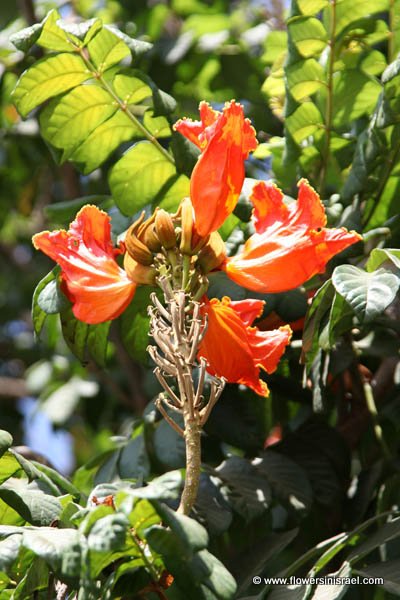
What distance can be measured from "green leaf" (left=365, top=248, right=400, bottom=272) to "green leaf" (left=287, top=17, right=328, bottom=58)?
0.51 metres

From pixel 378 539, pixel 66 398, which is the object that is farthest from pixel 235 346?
pixel 66 398

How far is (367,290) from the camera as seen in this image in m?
1.42

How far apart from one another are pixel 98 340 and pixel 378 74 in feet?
2.71

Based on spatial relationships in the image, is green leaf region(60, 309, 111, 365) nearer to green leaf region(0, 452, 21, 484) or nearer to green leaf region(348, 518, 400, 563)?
green leaf region(0, 452, 21, 484)

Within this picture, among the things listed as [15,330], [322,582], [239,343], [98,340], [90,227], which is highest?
[90,227]

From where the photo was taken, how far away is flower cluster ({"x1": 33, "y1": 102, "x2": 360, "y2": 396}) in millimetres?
1480

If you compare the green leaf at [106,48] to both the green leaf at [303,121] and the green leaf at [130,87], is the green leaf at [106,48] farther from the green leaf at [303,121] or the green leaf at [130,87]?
the green leaf at [303,121]

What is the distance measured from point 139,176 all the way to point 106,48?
9.3 inches

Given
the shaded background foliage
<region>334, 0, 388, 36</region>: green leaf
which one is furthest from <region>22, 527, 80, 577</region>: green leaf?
<region>334, 0, 388, 36</region>: green leaf

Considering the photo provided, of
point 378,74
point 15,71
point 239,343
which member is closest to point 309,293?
point 239,343

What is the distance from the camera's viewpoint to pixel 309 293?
6.12 feet

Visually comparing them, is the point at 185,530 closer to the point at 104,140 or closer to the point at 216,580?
the point at 216,580

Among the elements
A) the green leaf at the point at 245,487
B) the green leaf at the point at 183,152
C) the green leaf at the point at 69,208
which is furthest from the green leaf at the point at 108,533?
the green leaf at the point at 69,208

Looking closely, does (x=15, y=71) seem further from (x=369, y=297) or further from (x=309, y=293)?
(x=369, y=297)
